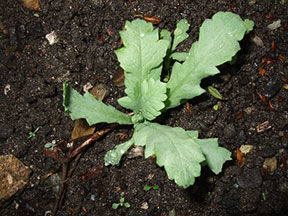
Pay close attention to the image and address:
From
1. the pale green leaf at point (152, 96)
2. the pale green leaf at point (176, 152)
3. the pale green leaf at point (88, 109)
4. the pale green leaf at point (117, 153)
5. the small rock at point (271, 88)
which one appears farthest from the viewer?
the small rock at point (271, 88)

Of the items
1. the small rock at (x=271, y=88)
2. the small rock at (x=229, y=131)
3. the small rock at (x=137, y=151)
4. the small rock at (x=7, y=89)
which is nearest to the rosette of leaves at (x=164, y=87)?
the small rock at (x=137, y=151)

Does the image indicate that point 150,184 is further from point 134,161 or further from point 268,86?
point 268,86

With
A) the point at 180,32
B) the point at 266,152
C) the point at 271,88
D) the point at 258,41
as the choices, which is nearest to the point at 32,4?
the point at 180,32

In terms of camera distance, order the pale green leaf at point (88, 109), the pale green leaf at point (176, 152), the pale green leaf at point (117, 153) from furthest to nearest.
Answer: the pale green leaf at point (117, 153) → the pale green leaf at point (88, 109) → the pale green leaf at point (176, 152)

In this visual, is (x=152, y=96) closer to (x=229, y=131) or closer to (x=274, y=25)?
(x=229, y=131)

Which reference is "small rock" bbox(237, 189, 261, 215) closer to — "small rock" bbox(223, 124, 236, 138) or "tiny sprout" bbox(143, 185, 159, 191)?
"small rock" bbox(223, 124, 236, 138)

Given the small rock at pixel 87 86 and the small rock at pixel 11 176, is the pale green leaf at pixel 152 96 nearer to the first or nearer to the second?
the small rock at pixel 87 86

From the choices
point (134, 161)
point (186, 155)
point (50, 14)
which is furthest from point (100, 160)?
point (50, 14)
